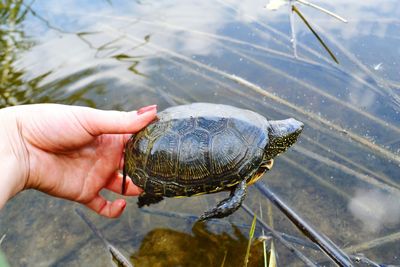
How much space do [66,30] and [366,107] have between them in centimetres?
406

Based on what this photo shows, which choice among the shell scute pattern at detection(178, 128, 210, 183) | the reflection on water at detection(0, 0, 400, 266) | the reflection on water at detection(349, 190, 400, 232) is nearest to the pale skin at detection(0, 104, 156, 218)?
the shell scute pattern at detection(178, 128, 210, 183)

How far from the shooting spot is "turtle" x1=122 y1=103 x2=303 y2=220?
8.32 feet

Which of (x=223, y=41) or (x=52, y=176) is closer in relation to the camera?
(x=52, y=176)

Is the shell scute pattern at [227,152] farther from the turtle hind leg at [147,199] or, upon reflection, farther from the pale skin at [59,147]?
the turtle hind leg at [147,199]

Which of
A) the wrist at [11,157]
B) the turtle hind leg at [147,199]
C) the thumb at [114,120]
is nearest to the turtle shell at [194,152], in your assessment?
the thumb at [114,120]

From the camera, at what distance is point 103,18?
566cm

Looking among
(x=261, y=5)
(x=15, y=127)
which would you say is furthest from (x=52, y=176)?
(x=261, y=5)

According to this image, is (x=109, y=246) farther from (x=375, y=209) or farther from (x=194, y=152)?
(x=375, y=209)

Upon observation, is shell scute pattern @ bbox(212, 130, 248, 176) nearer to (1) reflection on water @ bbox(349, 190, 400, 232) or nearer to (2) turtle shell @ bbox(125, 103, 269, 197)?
(2) turtle shell @ bbox(125, 103, 269, 197)

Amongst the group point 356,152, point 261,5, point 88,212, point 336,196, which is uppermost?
point 261,5

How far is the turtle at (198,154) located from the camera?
2.54 metres

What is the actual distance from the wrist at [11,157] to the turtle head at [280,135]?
5.31ft

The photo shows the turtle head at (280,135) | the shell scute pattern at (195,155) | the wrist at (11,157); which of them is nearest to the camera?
the wrist at (11,157)

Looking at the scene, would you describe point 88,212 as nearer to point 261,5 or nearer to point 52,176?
point 52,176
